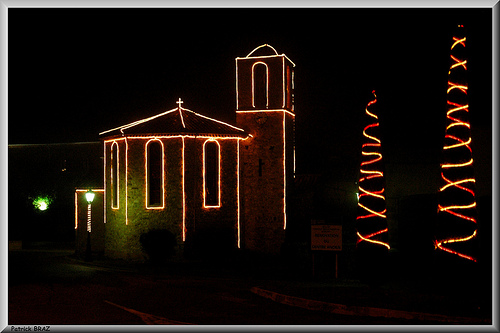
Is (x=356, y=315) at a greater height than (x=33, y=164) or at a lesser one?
lesser

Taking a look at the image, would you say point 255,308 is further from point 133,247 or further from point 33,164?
point 33,164

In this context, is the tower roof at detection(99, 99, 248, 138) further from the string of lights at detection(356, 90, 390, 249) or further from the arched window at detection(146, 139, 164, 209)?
the string of lights at detection(356, 90, 390, 249)

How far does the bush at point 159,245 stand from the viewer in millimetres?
30156

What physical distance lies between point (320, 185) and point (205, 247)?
11.6 meters

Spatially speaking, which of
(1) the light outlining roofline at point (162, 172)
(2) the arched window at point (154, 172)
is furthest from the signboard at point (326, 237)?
(2) the arched window at point (154, 172)

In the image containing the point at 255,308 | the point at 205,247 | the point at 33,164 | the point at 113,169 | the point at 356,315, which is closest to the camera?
the point at 356,315

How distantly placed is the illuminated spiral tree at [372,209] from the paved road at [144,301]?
3450 mm

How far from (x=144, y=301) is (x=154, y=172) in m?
15.3

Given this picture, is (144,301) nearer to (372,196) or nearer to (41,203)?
(372,196)

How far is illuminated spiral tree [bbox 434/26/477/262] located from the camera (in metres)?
16.3

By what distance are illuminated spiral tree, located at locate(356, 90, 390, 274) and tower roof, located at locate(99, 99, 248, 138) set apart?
45.8 feet

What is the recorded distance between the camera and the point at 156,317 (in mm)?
14234

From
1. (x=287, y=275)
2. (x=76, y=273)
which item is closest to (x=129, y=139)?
(x=76, y=273)

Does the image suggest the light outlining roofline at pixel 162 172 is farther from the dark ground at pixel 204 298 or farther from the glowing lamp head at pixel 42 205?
the glowing lamp head at pixel 42 205
